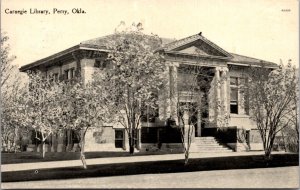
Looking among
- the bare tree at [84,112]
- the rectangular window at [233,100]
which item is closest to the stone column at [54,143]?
the bare tree at [84,112]

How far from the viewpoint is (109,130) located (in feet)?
120

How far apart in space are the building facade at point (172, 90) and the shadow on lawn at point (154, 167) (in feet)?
15.5

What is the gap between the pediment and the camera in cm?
3794

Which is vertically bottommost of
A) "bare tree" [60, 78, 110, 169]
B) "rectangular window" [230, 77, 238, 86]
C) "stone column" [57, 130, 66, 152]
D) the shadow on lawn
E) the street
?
the street

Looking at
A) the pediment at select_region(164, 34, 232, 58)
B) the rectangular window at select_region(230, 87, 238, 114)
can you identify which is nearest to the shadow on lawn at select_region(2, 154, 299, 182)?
the pediment at select_region(164, 34, 232, 58)

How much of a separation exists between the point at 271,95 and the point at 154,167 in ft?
31.7

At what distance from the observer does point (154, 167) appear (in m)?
25.6

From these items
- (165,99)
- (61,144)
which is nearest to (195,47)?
(165,99)

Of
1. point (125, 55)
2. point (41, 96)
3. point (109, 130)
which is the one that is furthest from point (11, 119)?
point (125, 55)

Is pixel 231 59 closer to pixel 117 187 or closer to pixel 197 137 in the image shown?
pixel 197 137

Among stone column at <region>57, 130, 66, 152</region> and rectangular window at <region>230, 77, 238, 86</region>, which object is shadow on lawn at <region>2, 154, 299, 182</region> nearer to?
rectangular window at <region>230, 77, 238, 86</region>

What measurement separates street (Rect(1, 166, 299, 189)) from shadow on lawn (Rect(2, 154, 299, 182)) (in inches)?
37.0

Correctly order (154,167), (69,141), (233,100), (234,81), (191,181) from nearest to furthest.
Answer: (191,181)
(154,167)
(69,141)
(233,100)
(234,81)

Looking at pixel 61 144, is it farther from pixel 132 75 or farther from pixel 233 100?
pixel 233 100
